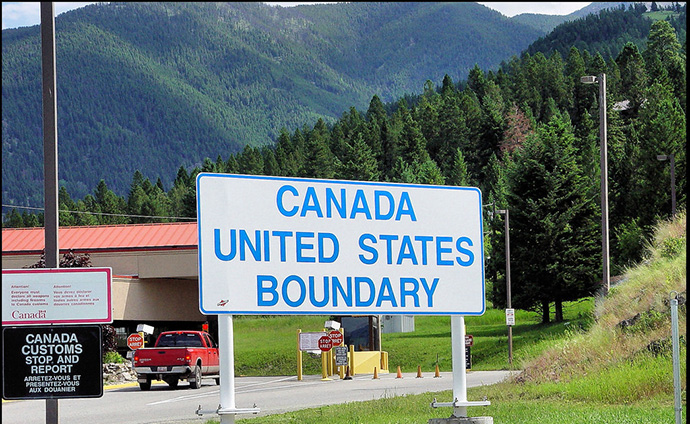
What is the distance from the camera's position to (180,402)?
25531 mm

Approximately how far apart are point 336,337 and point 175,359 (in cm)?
820

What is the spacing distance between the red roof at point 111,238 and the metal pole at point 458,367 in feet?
151

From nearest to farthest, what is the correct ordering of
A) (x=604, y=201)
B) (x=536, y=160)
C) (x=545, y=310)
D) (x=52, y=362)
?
(x=52, y=362)
(x=604, y=201)
(x=536, y=160)
(x=545, y=310)

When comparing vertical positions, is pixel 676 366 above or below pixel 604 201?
below

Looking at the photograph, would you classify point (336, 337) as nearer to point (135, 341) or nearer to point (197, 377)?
point (197, 377)

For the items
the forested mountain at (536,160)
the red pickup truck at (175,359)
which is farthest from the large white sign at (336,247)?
the forested mountain at (536,160)

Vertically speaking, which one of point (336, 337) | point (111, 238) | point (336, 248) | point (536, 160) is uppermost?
point (536, 160)

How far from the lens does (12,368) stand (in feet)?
31.3

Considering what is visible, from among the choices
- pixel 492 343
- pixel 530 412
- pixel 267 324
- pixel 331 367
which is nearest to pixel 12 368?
pixel 530 412

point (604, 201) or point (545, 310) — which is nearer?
point (604, 201)

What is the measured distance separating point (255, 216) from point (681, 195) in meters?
61.8

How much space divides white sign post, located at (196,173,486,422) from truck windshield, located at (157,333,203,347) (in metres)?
23.7

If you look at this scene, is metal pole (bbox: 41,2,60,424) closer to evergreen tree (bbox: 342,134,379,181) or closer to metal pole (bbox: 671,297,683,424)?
metal pole (bbox: 671,297,683,424)

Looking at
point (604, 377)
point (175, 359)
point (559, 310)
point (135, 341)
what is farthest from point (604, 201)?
point (559, 310)
